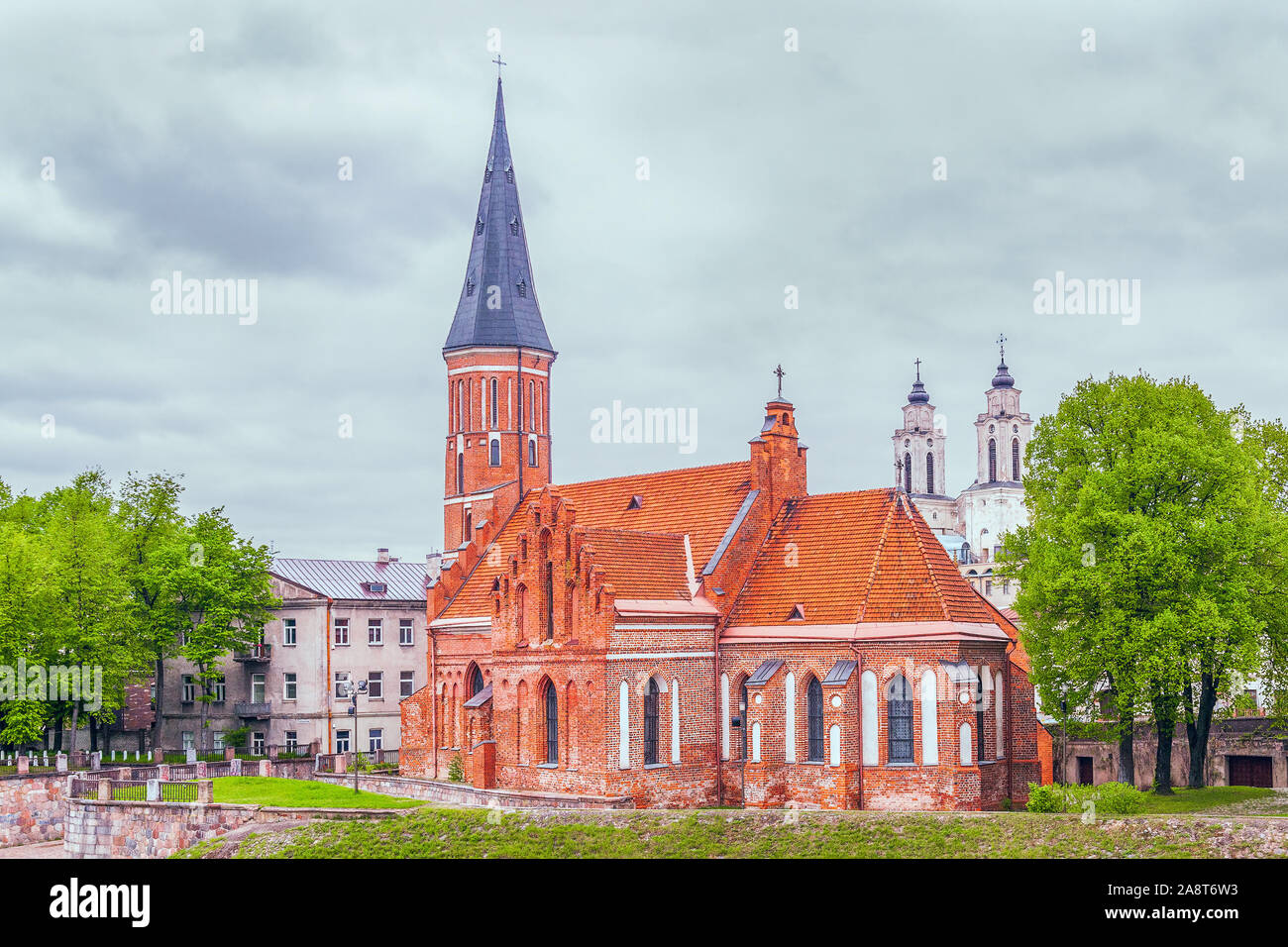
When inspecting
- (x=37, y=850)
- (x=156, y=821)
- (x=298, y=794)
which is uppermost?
(x=298, y=794)

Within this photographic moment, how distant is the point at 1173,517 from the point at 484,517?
86.2ft

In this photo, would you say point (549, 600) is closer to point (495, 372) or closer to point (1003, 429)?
point (495, 372)

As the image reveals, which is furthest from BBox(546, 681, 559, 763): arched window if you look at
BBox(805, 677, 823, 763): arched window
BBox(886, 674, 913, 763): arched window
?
BBox(886, 674, 913, 763): arched window

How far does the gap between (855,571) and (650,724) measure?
7588 millimetres

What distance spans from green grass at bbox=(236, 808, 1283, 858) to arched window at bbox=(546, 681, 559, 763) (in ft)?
16.6

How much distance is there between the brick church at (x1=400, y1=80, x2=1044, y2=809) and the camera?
37656 mm

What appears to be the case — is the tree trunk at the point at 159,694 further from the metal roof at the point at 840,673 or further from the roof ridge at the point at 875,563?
the roof ridge at the point at 875,563

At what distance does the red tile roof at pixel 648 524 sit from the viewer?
137ft

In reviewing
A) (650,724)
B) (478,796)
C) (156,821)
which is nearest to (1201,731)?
(650,724)

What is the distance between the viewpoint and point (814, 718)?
129 ft

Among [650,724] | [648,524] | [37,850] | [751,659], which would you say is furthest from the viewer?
[648,524]

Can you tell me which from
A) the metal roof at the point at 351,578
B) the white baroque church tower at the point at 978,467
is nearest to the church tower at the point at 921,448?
the white baroque church tower at the point at 978,467

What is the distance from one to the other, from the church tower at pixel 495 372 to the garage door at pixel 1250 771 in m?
29.0

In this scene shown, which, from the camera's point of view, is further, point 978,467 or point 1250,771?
point 978,467
